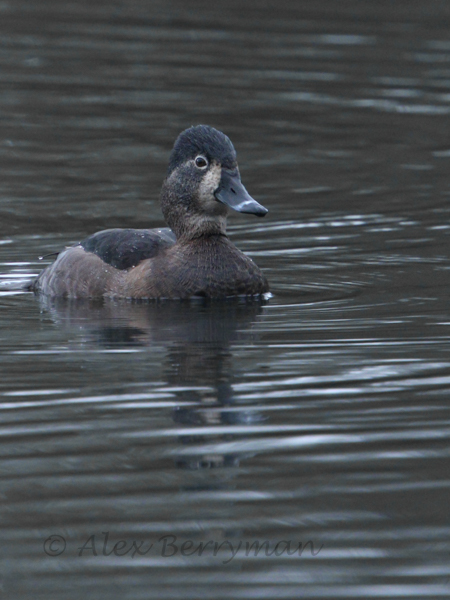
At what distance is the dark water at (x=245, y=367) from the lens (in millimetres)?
4336

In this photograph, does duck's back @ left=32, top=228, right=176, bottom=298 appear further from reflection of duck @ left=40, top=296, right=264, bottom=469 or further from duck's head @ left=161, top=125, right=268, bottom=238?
duck's head @ left=161, top=125, right=268, bottom=238

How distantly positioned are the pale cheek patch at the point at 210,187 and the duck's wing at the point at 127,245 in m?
0.42

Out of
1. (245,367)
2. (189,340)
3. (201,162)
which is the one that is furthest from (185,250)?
(245,367)

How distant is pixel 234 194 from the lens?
29.2ft

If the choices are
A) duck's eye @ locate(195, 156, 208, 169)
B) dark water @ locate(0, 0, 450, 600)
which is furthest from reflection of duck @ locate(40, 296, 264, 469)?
duck's eye @ locate(195, 156, 208, 169)

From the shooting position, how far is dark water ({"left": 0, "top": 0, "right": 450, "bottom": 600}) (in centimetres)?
434

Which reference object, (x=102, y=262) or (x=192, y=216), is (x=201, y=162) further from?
(x=102, y=262)

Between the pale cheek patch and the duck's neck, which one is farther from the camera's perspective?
the duck's neck

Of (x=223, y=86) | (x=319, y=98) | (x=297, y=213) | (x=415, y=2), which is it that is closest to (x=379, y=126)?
(x=319, y=98)

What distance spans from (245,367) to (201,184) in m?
2.56

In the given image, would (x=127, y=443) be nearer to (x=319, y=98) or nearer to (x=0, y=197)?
(x=0, y=197)

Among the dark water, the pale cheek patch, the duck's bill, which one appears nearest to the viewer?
the dark water

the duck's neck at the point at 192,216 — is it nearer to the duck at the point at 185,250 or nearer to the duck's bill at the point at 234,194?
the duck at the point at 185,250

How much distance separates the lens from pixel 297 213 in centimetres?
1210
